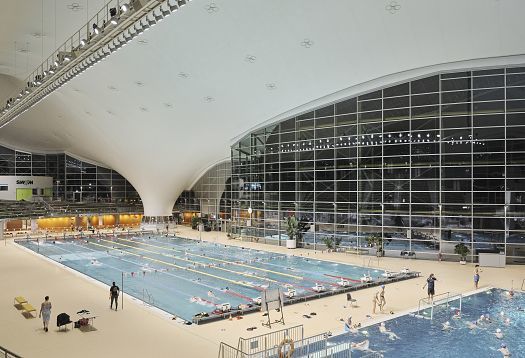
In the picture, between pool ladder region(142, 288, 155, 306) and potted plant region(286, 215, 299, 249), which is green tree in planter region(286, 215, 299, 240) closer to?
potted plant region(286, 215, 299, 249)

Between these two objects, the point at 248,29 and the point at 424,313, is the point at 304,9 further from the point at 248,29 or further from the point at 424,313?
the point at 424,313

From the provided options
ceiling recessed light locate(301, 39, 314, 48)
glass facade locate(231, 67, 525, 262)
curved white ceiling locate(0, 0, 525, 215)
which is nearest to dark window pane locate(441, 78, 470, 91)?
glass facade locate(231, 67, 525, 262)

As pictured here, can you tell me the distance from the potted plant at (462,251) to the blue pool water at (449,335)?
9.83 m

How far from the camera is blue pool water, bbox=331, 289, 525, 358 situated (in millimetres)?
11977

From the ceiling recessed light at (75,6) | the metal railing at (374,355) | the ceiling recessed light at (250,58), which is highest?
the ceiling recessed light at (75,6)

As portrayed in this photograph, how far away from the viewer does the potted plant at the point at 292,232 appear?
110 ft

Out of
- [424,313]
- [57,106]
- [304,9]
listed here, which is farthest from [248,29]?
[57,106]

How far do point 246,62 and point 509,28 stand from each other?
1358 cm

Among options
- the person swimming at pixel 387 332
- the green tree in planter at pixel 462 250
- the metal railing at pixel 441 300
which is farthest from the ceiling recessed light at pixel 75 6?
the green tree in planter at pixel 462 250

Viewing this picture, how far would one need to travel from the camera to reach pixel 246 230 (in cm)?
3828

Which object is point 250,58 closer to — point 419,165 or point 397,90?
point 397,90

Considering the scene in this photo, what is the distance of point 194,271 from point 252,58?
12076 mm

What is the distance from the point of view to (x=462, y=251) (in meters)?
26.3

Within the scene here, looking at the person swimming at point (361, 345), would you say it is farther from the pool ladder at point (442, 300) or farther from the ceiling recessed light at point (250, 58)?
the ceiling recessed light at point (250, 58)
